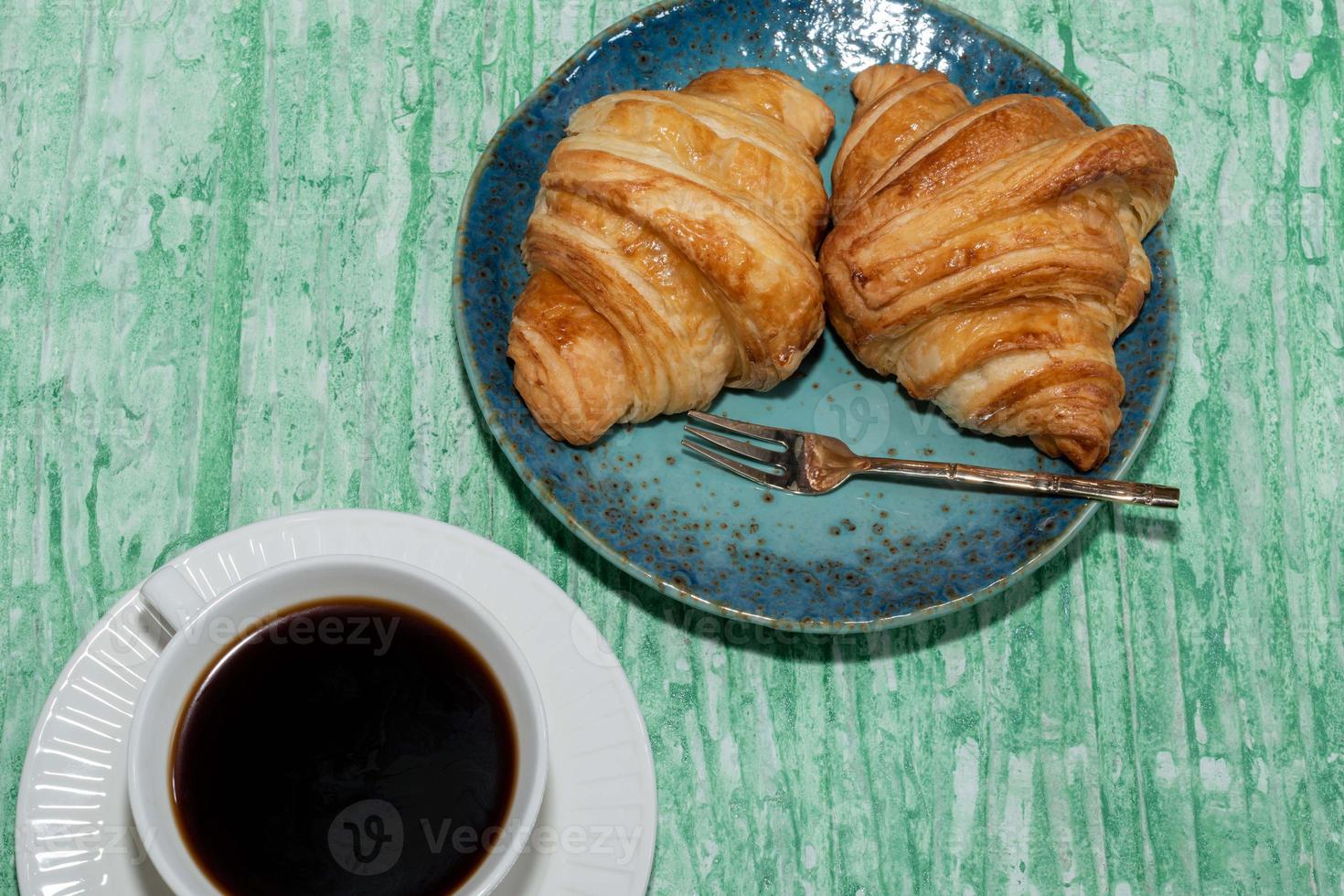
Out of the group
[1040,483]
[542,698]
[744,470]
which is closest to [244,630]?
[542,698]

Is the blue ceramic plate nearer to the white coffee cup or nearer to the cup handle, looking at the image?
the white coffee cup

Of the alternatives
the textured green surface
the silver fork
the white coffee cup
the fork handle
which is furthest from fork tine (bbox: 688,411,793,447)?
the white coffee cup

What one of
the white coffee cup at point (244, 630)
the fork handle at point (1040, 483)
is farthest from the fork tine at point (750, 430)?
the white coffee cup at point (244, 630)

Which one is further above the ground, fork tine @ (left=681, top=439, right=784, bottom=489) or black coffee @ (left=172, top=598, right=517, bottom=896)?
fork tine @ (left=681, top=439, right=784, bottom=489)

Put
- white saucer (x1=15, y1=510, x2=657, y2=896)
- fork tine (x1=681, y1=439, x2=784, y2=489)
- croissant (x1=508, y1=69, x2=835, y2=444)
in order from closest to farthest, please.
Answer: white saucer (x1=15, y1=510, x2=657, y2=896) → croissant (x1=508, y1=69, x2=835, y2=444) → fork tine (x1=681, y1=439, x2=784, y2=489)
